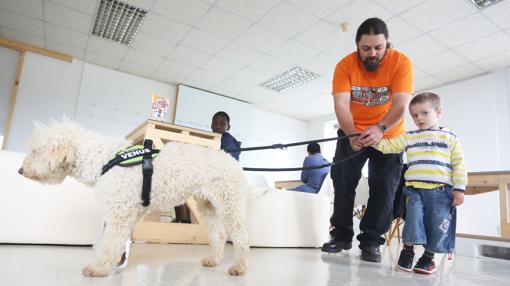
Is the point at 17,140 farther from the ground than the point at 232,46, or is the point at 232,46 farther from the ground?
the point at 232,46

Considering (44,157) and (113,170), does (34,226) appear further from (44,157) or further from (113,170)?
(113,170)

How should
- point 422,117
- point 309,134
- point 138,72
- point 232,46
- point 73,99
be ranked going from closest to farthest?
1. point 422,117
2. point 232,46
3. point 73,99
4. point 138,72
5. point 309,134

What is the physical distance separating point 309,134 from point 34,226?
803 centimetres

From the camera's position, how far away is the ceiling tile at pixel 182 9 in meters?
4.19

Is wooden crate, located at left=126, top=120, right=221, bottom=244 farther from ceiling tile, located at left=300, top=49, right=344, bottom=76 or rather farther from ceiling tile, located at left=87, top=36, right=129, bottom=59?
ceiling tile, located at left=87, top=36, right=129, bottom=59

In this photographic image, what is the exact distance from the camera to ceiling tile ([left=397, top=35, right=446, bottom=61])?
4.61 metres

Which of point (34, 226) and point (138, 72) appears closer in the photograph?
point (34, 226)

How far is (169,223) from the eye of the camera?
7.76 feet

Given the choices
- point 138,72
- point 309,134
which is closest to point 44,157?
point 138,72

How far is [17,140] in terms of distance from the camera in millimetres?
5531

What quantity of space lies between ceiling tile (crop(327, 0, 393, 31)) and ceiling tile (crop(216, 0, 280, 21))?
2.75 ft

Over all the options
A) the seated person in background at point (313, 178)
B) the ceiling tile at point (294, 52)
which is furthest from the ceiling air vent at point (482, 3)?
the seated person in background at point (313, 178)

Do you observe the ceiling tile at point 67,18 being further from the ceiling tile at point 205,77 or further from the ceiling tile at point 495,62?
the ceiling tile at point 495,62

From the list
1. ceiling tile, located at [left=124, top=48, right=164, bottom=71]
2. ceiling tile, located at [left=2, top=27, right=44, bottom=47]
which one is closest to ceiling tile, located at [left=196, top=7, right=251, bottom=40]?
ceiling tile, located at [left=124, top=48, right=164, bottom=71]
